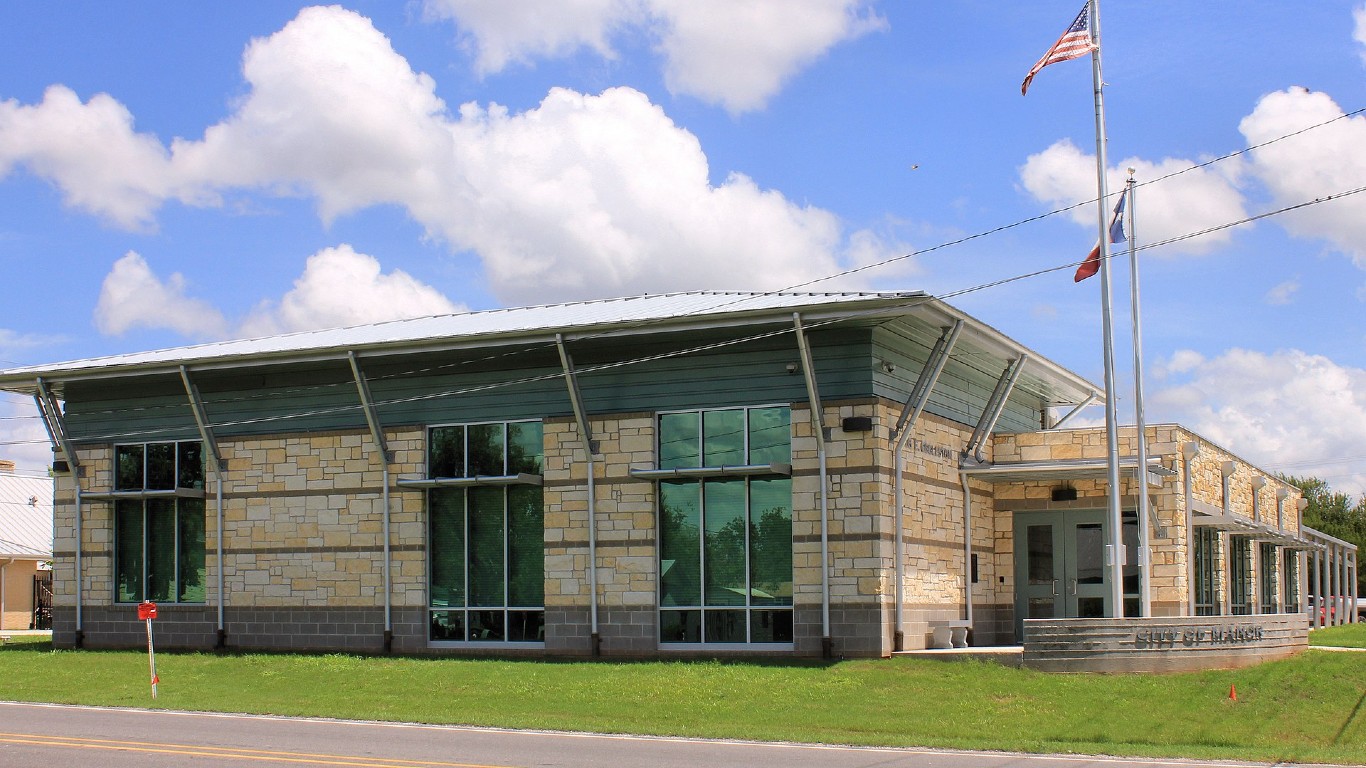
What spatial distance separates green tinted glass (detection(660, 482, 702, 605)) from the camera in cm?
2516

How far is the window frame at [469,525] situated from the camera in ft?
86.3

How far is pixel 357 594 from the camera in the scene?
27.6 m

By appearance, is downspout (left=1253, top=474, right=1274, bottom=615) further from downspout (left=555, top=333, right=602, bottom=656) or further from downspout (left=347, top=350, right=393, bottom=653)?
downspout (left=347, top=350, right=393, bottom=653)

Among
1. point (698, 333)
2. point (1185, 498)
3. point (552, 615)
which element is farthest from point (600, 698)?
point (1185, 498)

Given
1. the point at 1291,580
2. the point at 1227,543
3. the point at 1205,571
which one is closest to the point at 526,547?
the point at 1205,571

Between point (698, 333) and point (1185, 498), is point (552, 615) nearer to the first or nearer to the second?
point (698, 333)

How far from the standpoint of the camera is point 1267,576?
3534 cm

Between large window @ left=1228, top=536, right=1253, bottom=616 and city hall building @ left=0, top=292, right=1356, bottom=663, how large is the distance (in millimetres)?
377

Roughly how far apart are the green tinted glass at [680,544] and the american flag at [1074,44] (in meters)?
9.16

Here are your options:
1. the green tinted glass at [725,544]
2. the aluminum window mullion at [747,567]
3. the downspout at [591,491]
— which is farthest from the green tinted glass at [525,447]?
the aluminum window mullion at [747,567]

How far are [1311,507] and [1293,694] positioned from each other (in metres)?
62.3

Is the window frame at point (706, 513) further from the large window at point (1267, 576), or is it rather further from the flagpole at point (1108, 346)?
the large window at point (1267, 576)

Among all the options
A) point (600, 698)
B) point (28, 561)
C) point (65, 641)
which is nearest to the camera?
point (600, 698)

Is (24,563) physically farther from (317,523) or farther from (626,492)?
(626,492)
